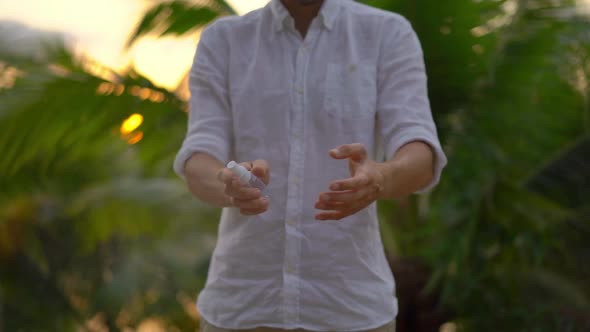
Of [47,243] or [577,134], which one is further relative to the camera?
[47,243]

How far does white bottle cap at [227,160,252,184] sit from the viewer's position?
1.07 m

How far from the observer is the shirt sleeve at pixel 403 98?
1229mm

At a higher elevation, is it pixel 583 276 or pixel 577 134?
pixel 577 134

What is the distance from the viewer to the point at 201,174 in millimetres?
1243

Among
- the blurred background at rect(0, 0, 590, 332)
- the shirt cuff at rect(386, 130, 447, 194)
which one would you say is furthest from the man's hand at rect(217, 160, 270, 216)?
the blurred background at rect(0, 0, 590, 332)

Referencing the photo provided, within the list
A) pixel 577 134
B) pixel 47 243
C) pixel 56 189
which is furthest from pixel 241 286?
pixel 47 243

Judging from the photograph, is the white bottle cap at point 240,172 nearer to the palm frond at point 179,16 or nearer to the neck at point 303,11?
the neck at point 303,11

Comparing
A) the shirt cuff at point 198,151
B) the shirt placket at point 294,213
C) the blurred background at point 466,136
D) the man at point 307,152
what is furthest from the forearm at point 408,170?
the blurred background at point 466,136

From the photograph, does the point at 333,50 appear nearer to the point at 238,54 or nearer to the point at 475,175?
the point at 238,54

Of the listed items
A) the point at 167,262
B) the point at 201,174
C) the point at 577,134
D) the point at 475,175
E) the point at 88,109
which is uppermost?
the point at 201,174

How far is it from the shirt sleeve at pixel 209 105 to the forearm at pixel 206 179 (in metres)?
0.01

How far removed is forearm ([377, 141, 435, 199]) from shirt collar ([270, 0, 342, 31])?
0.24 metres

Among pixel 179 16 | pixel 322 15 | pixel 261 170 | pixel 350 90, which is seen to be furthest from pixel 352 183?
pixel 179 16

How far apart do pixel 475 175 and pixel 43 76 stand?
6.58 feet
